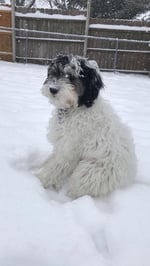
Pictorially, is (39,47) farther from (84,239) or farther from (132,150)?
(84,239)

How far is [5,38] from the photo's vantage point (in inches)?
424

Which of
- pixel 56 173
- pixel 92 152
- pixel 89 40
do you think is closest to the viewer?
pixel 92 152

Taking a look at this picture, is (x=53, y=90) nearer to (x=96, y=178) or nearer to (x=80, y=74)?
(x=80, y=74)

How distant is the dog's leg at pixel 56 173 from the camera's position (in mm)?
2590

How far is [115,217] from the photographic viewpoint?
7.18 ft

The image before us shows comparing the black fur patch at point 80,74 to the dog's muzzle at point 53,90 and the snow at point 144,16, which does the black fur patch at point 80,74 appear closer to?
the dog's muzzle at point 53,90

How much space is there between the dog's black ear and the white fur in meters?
0.11

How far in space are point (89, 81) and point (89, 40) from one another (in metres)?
8.78

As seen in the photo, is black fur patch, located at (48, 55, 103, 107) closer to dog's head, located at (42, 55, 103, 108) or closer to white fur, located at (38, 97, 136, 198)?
dog's head, located at (42, 55, 103, 108)

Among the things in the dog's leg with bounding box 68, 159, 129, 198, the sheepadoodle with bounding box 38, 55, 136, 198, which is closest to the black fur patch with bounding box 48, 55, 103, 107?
the sheepadoodle with bounding box 38, 55, 136, 198

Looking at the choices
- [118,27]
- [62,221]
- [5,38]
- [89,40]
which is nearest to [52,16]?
[89,40]

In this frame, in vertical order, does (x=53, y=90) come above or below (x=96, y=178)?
above

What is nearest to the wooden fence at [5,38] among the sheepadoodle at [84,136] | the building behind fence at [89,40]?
the building behind fence at [89,40]

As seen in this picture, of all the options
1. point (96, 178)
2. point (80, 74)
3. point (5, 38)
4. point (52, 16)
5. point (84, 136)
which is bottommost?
point (96, 178)
